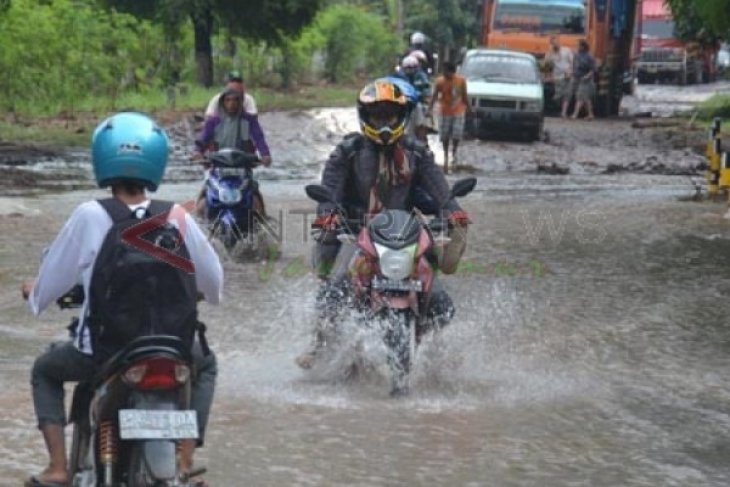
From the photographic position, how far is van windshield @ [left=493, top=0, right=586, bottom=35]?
1409 inches

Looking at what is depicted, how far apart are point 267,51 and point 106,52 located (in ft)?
41.6

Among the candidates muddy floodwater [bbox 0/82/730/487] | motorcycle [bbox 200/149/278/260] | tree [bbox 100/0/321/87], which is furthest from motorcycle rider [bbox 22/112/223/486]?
tree [bbox 100/0/321/87]

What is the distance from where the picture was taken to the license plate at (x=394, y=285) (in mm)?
8156

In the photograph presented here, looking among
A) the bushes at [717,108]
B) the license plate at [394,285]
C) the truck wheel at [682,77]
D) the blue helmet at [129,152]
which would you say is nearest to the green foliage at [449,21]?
the truck wheel at [682,77]

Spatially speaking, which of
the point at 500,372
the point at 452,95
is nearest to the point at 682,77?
the point at 452,95

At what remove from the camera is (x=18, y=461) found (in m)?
7.02

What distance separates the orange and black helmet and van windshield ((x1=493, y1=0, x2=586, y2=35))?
27403mm

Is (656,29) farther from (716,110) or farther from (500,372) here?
(500,372)

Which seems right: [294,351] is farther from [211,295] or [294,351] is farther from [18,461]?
[211,295]

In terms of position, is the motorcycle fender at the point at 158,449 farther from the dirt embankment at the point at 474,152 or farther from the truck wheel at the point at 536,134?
the truck wheel at the point at 536,134

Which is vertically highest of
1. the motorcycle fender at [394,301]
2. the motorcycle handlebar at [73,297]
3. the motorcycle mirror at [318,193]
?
the motorcycle handlebar at [73,297]

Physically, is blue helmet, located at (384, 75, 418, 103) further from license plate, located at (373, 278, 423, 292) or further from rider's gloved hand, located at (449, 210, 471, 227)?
license plate, located at (373, 278, 423, 292)

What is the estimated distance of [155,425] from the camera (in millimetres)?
4801

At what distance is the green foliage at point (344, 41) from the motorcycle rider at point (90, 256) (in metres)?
45.2
